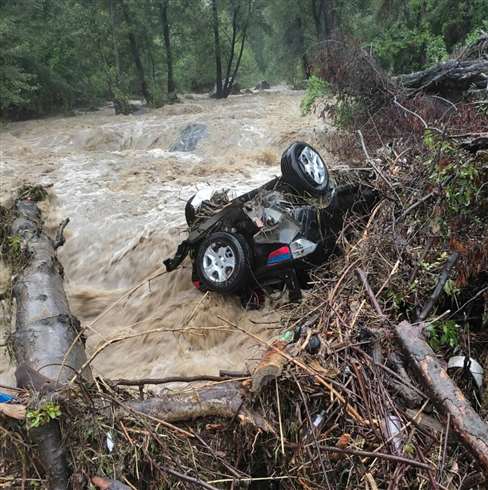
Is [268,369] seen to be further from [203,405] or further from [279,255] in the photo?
[279,255]

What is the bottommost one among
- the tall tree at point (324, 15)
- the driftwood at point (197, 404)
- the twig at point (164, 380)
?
the driftwood at point (197, 404)

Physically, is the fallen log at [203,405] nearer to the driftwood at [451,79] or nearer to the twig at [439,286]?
the twig at [439,286]

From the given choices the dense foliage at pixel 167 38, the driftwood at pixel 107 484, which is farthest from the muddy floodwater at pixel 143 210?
the dense foliage at pixel 167 38

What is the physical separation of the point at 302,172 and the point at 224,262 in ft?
4.30

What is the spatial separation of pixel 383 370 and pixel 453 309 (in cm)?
93

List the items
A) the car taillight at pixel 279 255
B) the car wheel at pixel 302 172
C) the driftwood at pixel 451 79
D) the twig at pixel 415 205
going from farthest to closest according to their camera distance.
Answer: the driftwood at pixel 451 79 → the car wheel at pixel 302 172 → the car taillight at pixel 279 255 → the twig at pixel 415 205

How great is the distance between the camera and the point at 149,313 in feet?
19.1

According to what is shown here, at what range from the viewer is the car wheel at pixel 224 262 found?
15.8 feet

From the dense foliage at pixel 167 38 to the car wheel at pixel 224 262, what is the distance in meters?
9.16

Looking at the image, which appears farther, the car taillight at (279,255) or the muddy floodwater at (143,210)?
the muddy floodwater at (143,210)

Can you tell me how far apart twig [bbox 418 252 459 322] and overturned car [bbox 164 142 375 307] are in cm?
172

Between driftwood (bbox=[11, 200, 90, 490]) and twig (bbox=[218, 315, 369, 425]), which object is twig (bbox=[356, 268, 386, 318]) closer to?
twig (bbox=[218, 315, 369, 425])

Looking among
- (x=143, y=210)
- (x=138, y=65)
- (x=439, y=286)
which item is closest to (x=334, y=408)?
(x=439, y=286)

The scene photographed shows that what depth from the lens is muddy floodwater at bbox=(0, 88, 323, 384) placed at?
16.2 ft
